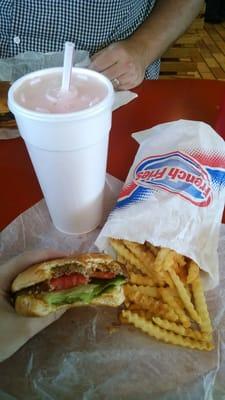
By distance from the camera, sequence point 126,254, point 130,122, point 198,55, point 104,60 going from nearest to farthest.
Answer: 1. point 126,254
2. point 130,122
3. point 104,60
4. point 198,55

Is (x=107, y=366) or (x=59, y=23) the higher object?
(x=59, y=23)

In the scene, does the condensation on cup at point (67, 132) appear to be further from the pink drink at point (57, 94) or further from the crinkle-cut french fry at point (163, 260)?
the crinkle-cut french fry at point (163, 260)

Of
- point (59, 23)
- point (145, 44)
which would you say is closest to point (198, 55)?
point (145, 44)

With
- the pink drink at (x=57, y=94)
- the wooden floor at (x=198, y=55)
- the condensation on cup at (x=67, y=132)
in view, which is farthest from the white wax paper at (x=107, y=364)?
the wooden floor at (x=198, y=55)

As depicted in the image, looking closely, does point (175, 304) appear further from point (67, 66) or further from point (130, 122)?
point (130, 122)

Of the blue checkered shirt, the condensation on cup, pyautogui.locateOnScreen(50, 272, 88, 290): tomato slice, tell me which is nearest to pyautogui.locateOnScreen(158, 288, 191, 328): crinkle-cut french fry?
pyautogui.locateOnScreen(50, 272, 88, 290): tomato slice

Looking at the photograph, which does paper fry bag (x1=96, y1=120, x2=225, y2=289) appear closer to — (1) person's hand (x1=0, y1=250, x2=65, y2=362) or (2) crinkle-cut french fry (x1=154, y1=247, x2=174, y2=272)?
(2) crinkle-cut french fry (x1=154, y1=247, x2=174, y2=272)
